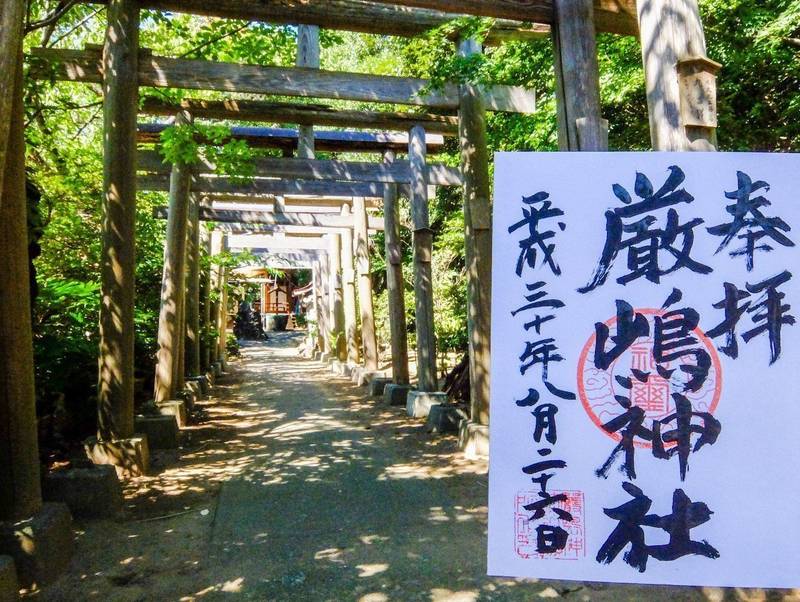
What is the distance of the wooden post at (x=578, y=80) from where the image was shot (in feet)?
9.75

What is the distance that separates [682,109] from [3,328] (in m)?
3.17

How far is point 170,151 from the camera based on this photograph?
240 inches

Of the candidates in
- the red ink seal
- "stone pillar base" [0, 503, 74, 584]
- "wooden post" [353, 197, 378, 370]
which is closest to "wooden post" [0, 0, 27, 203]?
"stone pillar base" [0, 503, 74, 584]

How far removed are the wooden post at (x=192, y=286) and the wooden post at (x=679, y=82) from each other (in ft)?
26.5

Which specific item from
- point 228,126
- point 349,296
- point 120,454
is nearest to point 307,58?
point 228,126

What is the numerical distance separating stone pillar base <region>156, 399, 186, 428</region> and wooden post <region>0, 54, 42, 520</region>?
3663mm

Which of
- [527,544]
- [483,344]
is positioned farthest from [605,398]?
[483,344]

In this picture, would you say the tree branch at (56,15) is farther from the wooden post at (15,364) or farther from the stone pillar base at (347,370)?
the stone pillar base at (347,370)

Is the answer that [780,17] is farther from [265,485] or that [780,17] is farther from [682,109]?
[265,485]

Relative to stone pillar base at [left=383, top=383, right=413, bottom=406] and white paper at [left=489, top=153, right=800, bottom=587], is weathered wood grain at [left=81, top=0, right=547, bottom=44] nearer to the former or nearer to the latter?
white paper at [left=489, top=153, right=800, bottom=587]

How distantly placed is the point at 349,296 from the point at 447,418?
22.6ft

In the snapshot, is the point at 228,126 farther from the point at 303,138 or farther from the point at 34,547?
the point at 34,547

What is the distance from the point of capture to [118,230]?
5066 millimetres

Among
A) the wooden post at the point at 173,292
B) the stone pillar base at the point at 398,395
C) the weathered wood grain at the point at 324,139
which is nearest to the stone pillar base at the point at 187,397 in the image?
the wooden post at the point at 173,292
